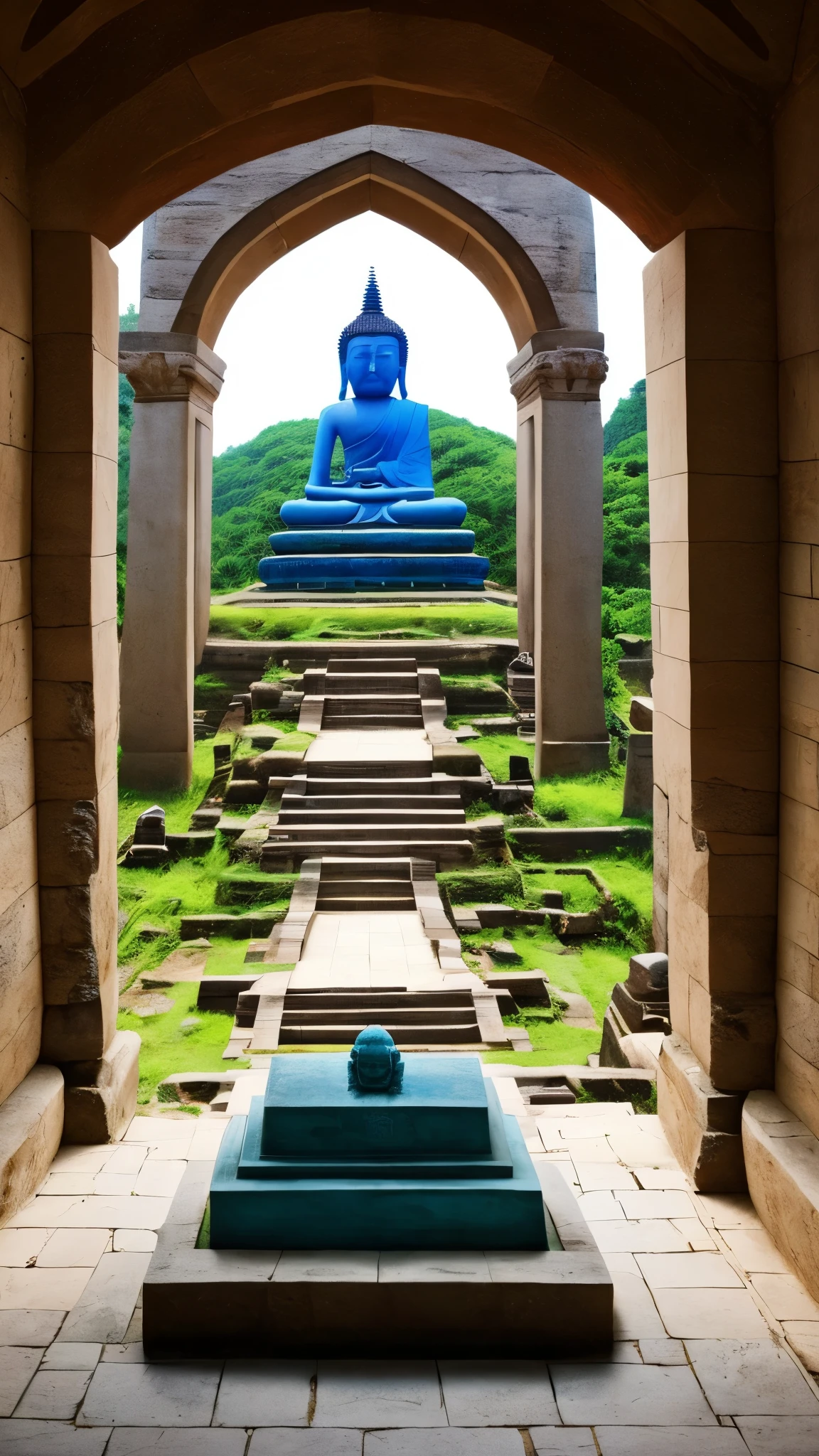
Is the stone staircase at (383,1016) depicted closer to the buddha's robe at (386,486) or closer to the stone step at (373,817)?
the stone step at (373,817)

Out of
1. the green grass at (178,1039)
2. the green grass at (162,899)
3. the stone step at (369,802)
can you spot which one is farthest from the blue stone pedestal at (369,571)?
the green grass at (178,1039)

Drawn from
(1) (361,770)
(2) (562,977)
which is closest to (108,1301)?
(2) (562,977)

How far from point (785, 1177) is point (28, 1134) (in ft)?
8.42

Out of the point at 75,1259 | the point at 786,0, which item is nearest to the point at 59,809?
the point at 75,1259

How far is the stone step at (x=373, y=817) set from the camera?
8828mm

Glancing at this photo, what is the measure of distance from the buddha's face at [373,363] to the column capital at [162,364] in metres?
3.94

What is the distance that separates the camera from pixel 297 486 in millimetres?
20297

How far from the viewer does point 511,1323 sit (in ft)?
10.5

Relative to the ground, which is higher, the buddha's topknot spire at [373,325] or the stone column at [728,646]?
the buddha's topknot spire at [373,325]

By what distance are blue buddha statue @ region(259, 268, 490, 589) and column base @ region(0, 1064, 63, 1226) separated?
385 inches

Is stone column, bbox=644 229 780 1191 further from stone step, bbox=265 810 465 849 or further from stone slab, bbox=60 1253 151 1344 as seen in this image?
stone step, bbox=265 810 465 849

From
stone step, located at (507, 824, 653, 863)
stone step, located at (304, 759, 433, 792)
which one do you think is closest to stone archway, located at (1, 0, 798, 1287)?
stone step, located at (507, 824, 653, 863)

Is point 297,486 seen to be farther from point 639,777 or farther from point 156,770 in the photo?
point 639,777

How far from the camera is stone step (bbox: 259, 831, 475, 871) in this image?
331 inches
